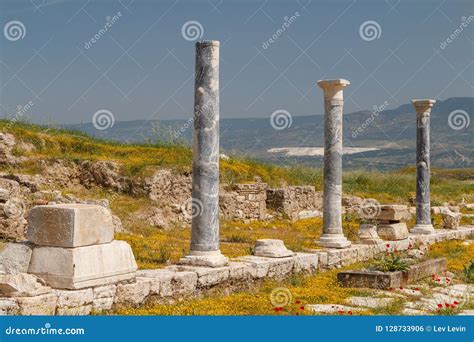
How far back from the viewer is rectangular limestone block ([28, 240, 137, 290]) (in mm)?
8445

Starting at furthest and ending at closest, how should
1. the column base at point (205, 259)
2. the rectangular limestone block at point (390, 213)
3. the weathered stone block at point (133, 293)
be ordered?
1. the rectangular limestone block at point (390, 213)
2. the column base at point (205, 259)
3. the weathered stone block at point (133, 293)

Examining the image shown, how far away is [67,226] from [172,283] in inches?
84.2

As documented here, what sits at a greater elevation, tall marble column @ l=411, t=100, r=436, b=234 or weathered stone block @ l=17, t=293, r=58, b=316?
tall marble column @ l=411, t=100, r=436, b=234

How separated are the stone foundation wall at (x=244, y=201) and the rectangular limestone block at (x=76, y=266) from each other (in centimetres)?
1356

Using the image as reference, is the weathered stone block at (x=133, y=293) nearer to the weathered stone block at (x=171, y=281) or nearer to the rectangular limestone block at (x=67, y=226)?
the weathered stone block at (x=171, y=281)

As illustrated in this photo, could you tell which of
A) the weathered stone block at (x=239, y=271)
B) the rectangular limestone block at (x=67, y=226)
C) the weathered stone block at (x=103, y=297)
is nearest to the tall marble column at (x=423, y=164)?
the weathered stone block at (x=239, y=271)

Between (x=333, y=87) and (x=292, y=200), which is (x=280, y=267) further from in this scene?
(x=292, y=200)

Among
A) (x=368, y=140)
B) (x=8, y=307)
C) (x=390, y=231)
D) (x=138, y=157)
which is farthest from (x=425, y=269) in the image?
(x=368, y=140)

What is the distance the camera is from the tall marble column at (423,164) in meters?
20.1

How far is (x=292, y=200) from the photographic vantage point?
24.9 m

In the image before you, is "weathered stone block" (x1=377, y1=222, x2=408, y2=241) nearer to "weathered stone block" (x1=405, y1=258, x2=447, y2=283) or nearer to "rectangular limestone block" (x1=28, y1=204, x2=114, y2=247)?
"weathered stone block" (x1=405, y1=258, x2=447, y2=283)

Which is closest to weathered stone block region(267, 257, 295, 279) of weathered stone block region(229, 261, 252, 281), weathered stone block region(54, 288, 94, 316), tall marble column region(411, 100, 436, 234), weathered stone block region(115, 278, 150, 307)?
weathered stone block region(229, 261, 252, 281)

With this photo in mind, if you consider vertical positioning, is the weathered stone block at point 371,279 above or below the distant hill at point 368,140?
below

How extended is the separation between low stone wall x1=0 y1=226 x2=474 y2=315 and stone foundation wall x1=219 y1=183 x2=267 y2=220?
770 centimetres
